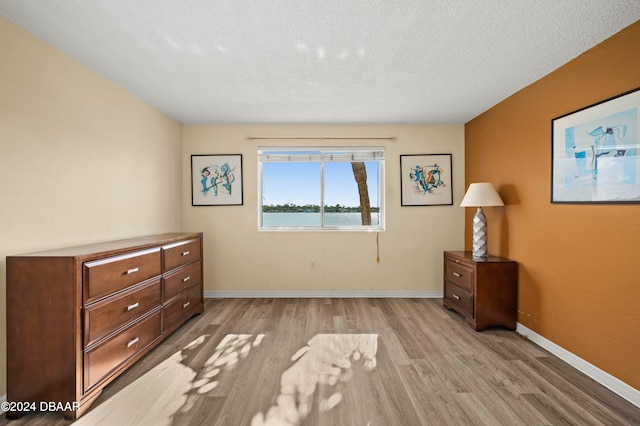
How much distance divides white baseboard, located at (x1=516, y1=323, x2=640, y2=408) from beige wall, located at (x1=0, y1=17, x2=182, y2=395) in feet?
13.5

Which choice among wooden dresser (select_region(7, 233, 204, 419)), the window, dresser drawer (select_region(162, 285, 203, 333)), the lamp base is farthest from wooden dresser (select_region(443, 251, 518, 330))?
wooden dresser (select_region(7, 233, 204, 419))

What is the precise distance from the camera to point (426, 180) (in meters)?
4.41

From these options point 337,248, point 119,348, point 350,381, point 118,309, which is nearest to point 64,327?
point 118,309

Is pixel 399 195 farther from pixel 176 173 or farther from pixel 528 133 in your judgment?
pixel 176 173

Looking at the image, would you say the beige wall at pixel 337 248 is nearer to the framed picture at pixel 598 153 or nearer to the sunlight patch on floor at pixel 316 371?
the sunlight patch on floor at pixel 316 371

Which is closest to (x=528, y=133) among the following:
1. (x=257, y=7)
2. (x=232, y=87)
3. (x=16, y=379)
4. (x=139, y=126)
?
(x=257, y=7)

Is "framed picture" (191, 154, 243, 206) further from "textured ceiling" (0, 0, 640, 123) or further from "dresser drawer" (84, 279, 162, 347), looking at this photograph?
"dresser drawer" (84, 279, 162, 347)

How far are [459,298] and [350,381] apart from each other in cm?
195

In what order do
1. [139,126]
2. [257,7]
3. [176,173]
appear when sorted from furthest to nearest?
[176,173]
[139,126]
[257,7]

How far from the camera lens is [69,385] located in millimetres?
1891

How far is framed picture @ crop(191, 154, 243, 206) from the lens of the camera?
4.40 m

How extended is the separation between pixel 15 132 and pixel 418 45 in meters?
2.87

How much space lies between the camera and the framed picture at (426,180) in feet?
14.5

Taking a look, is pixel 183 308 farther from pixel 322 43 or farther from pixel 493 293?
pixel 493 293
